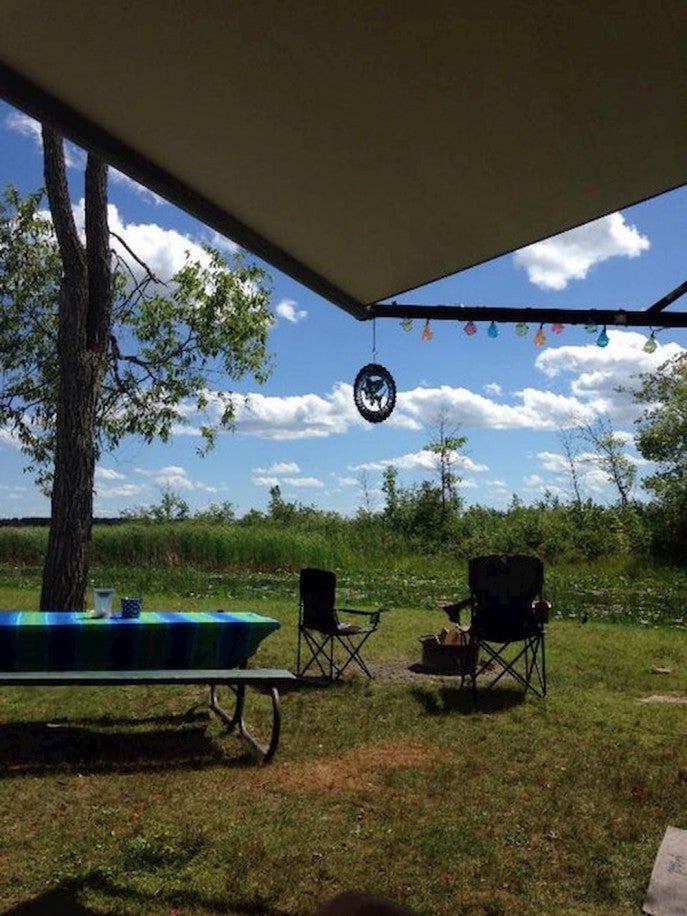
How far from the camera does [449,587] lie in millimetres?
13977

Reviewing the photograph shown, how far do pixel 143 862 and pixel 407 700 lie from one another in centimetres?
288

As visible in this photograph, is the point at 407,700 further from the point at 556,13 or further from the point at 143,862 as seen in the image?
the point at 556,13

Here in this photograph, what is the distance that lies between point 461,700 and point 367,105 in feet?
14.0

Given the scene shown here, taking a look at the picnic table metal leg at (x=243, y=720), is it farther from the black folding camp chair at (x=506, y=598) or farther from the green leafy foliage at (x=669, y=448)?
the green leafy foliage at (x=669, y=448)

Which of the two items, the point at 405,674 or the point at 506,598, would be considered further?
the point at 405,674

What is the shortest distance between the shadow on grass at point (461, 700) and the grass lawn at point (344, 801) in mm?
26

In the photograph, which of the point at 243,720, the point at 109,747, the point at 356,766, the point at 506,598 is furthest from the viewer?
the point at 506,598

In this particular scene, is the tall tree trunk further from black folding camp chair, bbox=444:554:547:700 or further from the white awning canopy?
the white awning canopy

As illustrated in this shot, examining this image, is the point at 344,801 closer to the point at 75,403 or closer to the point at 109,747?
the point at 109,747

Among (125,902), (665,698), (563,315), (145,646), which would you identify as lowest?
(125,902)

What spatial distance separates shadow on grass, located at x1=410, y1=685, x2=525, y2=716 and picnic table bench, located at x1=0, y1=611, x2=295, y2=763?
1.22m

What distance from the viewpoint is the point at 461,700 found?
226 inches

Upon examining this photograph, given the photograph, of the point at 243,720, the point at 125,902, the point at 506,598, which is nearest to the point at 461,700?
the point at 506,598

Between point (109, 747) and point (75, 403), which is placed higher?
point (75, 403)
